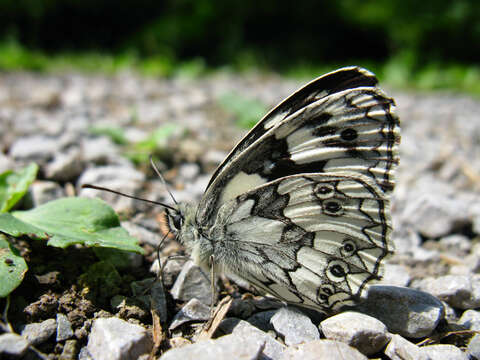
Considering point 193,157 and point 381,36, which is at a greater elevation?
point 381,36

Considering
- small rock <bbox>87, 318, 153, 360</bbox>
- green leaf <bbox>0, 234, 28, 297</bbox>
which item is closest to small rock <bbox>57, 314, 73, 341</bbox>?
small rock <bbox>87, 318, 153, 360</bbox>

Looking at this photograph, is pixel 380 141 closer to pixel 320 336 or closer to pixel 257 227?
pixel 257 227

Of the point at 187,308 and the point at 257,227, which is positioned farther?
the point at 257,227

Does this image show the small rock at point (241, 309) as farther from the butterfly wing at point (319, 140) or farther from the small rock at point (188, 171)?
the small rock at point (188, 171)

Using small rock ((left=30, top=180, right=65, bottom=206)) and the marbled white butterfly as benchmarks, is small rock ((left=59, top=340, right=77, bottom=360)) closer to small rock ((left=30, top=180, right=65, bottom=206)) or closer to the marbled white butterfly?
the marbled white butterfly

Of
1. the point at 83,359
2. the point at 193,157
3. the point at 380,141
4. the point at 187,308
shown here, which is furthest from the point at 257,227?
the point at 193,157

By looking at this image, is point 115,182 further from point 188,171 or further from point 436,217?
point 436,217
